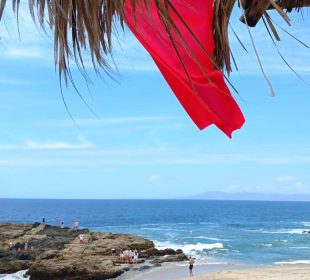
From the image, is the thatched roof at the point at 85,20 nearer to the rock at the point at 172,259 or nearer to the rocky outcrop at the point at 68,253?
the rocky outcrop at the point at 68,253

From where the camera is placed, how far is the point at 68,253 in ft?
97.4

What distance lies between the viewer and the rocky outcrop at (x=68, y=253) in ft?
83.4

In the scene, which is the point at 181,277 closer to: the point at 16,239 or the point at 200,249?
the point at 200,249

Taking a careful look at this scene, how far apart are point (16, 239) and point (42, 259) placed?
630 inches

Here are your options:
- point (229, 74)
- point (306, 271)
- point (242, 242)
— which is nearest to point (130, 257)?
point (306, 271)

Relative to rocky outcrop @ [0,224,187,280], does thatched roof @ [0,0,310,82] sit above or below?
above

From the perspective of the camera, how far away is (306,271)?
24.3 m

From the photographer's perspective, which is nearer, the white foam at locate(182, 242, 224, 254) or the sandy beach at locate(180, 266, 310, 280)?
the sandy beach at locate(180, 266, 310, 280)

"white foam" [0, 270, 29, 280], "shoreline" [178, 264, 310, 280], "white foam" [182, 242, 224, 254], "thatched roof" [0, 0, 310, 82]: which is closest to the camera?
"thatched roof" [0, 0, 310, 82]

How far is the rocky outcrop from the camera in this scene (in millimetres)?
25422

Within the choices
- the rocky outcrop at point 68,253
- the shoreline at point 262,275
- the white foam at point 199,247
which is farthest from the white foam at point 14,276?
the white foam at point 199,247

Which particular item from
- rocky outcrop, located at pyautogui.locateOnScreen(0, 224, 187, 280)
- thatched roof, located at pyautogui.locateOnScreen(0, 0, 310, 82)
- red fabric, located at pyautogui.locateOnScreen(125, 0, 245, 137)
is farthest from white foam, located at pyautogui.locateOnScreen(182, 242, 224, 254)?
thatched roof, located at pyautogui.locateOnScreen(0, 0, 310, 82)

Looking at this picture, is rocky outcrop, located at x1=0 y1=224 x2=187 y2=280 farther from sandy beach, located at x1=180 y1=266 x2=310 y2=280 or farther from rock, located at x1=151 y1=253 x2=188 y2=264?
sandy beach, located at x1=180 y1=266 x2=310 y2=280

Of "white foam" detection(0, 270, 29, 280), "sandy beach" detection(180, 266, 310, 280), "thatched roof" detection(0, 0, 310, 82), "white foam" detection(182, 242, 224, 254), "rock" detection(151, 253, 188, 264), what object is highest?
"thatched roof" detection(0, 0, 310, 82)
